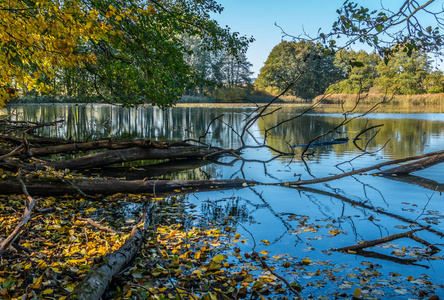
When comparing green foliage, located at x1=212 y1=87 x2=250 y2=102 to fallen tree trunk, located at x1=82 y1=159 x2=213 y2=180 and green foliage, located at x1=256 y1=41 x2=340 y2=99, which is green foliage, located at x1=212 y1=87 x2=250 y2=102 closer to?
green foliage, located at x1=256 y1=41 x2=340 y2=99

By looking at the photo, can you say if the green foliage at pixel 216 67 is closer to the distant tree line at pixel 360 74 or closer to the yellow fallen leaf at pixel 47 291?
the distant tree line at pixel 360 74

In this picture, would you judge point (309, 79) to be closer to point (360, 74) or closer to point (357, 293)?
point (360, 74)

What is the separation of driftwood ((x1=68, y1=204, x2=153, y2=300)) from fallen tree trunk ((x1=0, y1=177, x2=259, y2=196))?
2178 mm

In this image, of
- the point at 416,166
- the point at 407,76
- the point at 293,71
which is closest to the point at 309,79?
the point at 293,71

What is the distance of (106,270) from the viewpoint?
334 centimetres

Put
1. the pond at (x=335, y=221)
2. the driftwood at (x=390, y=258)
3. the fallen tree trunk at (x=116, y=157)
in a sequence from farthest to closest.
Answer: the fallen tree trunk at (x=116, y=157)
the driftwood at (x=390, y=258)
the pond at (x=335, y=221)

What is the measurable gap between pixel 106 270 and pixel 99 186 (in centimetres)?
415

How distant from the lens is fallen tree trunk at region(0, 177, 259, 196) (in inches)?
266

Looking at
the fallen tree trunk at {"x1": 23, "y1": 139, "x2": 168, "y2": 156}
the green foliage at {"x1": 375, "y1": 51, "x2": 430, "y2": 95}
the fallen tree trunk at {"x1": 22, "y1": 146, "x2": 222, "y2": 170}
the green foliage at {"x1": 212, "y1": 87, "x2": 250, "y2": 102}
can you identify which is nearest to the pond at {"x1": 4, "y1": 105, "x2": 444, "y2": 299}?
the fallen tree trunk at {"x1": 22, "y1": 146, "x2": 222, "y2": 170}

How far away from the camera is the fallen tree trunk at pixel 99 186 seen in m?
6.75

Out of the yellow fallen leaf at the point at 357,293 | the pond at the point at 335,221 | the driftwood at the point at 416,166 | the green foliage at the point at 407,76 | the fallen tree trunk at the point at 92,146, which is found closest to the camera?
the yellow fallen leaf at the point at 357,293

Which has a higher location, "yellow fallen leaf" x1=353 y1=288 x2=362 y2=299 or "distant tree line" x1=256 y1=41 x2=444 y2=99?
"distant tree line" x1=256 y1=41 x2=444 y2=99

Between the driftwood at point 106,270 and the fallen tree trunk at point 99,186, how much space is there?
2.18 meters

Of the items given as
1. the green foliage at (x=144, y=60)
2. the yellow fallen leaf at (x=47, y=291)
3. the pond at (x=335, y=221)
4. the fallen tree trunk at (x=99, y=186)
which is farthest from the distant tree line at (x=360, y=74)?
the yellow fallen leaf at (x=47, y=291)
